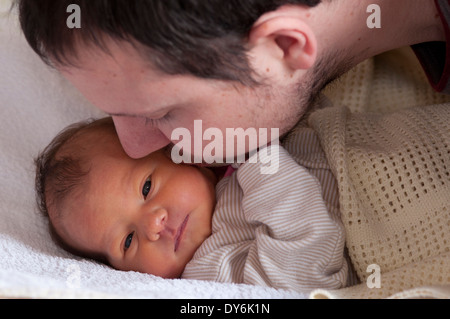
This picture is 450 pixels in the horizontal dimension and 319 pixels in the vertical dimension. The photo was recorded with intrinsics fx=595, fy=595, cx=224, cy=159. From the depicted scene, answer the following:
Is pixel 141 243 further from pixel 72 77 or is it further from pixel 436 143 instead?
pixel 436 143

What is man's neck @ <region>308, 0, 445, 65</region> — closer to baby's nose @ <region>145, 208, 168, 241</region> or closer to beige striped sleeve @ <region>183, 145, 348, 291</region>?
beige striped sleeve @ <region>183, 145, 348, 291</region>

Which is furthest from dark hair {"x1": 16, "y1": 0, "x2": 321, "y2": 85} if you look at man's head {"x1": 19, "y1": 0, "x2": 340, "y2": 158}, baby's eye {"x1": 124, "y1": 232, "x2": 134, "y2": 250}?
baby's eye {"x1": 124, "y1": 232, "x2": 134, "y2": 250}

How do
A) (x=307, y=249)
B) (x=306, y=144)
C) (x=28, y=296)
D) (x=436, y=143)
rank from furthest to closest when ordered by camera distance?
(x=306, y=144) < (x=436, y=143) < (x=307, y=249) < (x=28, y=296)

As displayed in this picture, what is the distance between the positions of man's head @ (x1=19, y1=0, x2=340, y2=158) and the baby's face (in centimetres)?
17

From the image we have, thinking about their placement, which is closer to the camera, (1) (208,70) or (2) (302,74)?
(1) (208,70)

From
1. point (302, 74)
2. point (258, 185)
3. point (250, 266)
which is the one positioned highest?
point (302, 74)

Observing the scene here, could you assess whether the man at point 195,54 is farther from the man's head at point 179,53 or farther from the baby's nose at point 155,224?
the baby's nose at point 155,224

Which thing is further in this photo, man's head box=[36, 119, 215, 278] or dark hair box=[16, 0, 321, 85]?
man's head box=[36, 119, 215, 278]

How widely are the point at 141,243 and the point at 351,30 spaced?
59 cm

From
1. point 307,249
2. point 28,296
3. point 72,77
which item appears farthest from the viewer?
point 307,249

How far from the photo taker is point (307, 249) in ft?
3.71

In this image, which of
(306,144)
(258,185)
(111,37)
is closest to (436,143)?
(306,144)

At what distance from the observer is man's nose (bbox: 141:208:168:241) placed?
1173 mm

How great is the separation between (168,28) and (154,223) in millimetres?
433
